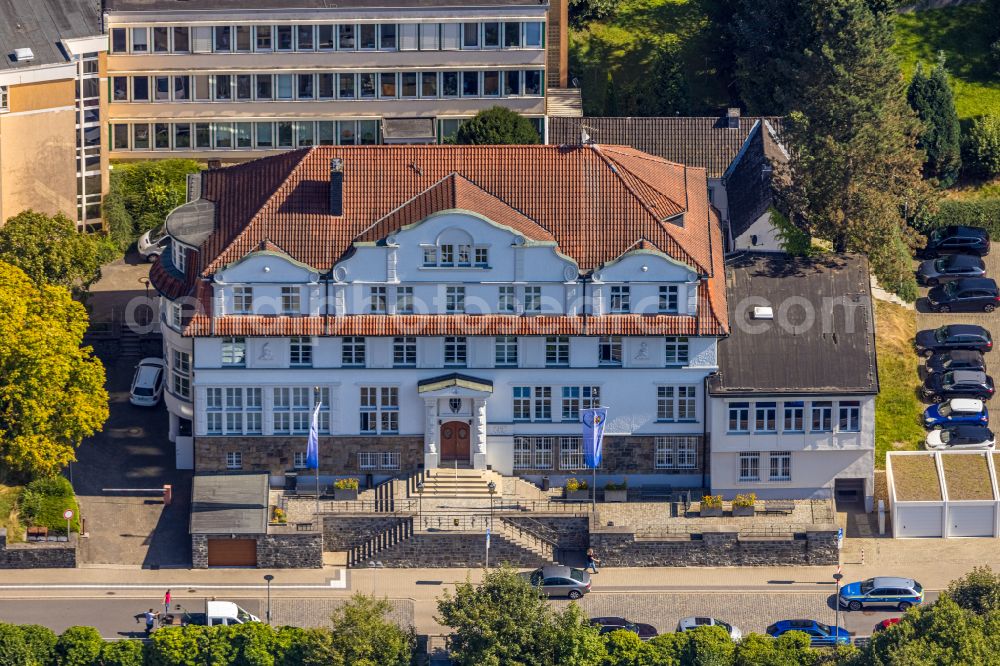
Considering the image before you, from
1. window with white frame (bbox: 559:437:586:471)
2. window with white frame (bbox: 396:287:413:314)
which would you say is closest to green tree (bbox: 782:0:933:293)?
window with white frame (bbox: 559:437:586:471)

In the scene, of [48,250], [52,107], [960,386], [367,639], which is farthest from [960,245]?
[52,107]

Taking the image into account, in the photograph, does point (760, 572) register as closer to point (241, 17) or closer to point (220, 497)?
point (220, 497)

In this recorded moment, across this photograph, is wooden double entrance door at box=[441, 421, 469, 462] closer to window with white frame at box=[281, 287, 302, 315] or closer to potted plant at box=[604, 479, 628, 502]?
potted plant at box=[604, 479, 628, 502]

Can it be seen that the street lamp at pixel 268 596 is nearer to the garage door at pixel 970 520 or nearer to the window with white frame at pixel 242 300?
the window with white frame at pixel 242 300

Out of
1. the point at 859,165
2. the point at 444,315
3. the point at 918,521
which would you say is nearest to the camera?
the point at 444,315

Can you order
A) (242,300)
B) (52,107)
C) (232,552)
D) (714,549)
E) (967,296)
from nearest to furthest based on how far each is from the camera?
(232,552) → (714,549) → (242,300) → (967,296) → (52,107)

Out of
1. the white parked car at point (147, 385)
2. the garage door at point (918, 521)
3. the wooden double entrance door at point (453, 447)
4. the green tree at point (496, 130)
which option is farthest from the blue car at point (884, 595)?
the white parked car at point (147, 385)

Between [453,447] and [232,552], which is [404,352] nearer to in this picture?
[453,447]

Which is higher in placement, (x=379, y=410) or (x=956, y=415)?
(x=379, y=410)
